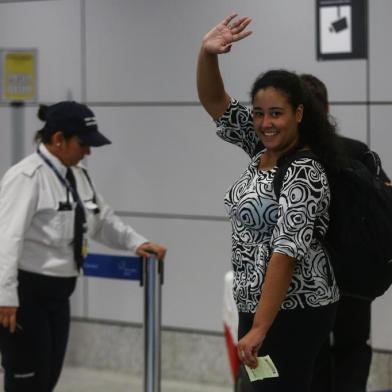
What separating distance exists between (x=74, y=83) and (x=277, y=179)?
3061mm

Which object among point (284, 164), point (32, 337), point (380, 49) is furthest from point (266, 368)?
point (380, 49)

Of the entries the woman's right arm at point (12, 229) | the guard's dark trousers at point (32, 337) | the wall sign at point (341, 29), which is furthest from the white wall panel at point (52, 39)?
the guard's dark trousers at point (32, 337)

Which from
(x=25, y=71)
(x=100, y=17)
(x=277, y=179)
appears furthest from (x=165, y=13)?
(x=277, y=179)

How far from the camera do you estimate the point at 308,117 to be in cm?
285

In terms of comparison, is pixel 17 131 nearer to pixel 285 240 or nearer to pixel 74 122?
pixel 74 122

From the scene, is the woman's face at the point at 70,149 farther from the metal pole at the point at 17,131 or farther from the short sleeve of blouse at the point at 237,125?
the metal pole at the point at 17,131

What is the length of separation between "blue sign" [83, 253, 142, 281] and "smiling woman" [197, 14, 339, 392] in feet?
4.47

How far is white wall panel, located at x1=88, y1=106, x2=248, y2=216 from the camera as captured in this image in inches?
205

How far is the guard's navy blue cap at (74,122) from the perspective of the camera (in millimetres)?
3932

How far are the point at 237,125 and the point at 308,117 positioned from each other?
317 millimetres

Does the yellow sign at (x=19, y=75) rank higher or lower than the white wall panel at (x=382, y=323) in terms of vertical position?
higher

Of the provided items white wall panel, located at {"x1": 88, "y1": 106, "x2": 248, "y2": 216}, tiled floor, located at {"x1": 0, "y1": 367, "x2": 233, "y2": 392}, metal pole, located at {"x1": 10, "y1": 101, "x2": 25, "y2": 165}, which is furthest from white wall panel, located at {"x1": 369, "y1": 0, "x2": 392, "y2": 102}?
metal pole, located at {"x1": 10, "y1": 101, "x2": 25, "y2": 165}

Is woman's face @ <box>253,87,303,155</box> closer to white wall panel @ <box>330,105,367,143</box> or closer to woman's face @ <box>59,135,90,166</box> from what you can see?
woman's face @ <box>59,135,90,166</box>

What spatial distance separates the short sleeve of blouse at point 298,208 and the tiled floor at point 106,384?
8.99ft
